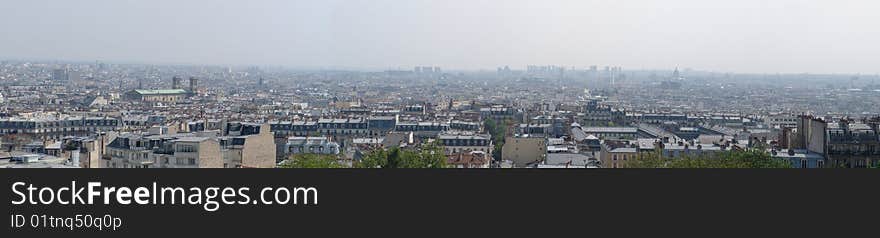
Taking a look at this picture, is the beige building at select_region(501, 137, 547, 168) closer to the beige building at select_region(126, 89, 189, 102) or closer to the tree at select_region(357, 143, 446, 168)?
the tree at select_region(357, 143, 446, 168)

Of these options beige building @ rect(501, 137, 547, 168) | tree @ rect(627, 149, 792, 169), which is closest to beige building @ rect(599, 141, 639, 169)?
beige building @ rect(501, 137, 547, 168)

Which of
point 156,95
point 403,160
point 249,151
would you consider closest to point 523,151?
point 249,151

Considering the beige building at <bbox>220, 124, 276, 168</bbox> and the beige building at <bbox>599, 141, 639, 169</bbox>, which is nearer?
the beige building at <bbox>220, 124, 276, 168</bbox>

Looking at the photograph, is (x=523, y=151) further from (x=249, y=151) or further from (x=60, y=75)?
(x=60, y=75)

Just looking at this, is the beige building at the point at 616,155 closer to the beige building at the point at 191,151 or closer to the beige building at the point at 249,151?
the beige building at the point at 249,151

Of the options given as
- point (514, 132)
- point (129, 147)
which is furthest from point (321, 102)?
point (129, 147)
